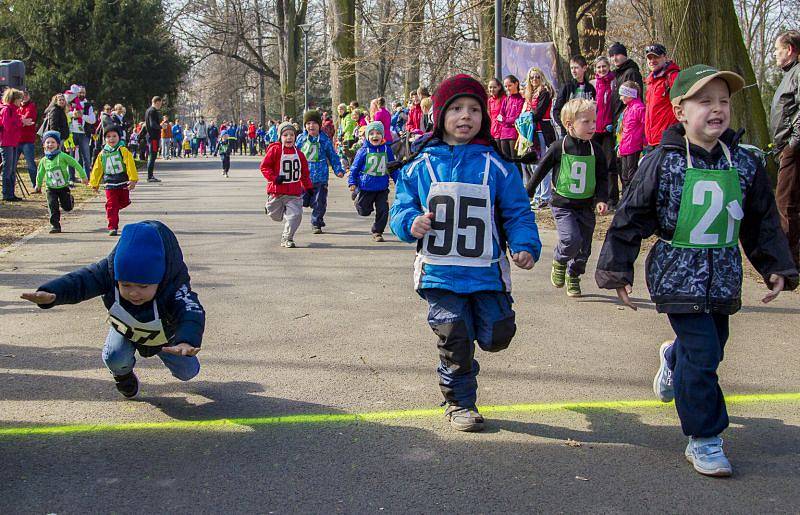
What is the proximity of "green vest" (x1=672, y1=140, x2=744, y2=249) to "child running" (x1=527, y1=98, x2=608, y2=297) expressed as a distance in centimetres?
344

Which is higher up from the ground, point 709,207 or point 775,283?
point 709,207

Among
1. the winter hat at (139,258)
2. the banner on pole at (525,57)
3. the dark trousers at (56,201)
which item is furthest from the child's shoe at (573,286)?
the banner on pole at (525,57)

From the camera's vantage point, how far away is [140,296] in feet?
15.4

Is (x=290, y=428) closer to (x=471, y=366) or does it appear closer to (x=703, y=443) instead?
(x=471, y=366)

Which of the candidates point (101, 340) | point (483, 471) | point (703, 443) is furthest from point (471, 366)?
point (101, 340)

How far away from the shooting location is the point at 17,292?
27.6 feet

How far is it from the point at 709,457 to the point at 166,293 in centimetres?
283

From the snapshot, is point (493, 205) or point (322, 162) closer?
point (493, 205)

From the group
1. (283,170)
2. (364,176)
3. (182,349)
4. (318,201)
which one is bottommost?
(182,349)

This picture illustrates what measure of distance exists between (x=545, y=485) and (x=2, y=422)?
9.38 ft

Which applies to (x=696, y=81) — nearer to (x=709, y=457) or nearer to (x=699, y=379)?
(x=699, y=379)

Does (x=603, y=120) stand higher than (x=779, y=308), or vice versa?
(x=603, y=120)

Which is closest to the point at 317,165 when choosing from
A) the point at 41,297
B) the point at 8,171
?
the point at 8,171

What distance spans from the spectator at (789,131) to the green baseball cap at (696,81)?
4543 mm
